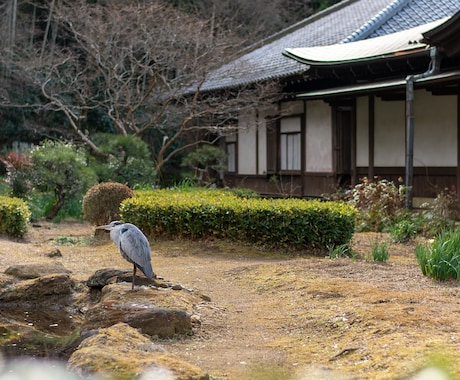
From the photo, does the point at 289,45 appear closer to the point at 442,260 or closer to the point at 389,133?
the point at 389,133

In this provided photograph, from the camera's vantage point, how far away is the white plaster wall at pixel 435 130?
15.2 meters

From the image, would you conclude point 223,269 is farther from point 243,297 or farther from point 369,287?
point 369,287

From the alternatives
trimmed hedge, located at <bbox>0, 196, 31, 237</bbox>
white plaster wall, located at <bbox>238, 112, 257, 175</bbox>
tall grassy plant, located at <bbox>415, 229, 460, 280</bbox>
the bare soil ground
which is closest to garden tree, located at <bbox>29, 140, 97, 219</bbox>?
trimmed hedge, located at <bbox>0, 196, 31, 237</bbox>

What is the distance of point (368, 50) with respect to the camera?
1588cm

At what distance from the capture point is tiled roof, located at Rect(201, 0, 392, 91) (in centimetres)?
2017

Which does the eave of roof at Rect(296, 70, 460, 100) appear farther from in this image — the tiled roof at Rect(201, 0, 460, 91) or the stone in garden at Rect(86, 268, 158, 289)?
the stone in garden at Rect(86, 268, 158, 289)

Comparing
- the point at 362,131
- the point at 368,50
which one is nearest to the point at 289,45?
the point at 362,131

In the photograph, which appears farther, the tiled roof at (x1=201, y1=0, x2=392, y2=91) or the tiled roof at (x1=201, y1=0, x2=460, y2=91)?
the tiled roof at (x1=201, y1=0, x2=392, y2=91)

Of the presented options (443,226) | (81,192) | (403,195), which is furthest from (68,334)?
(81,192)

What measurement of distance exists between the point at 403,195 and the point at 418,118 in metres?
2.50

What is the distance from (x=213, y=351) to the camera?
610 centimetres

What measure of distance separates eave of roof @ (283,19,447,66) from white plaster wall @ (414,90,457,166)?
47.7 inches

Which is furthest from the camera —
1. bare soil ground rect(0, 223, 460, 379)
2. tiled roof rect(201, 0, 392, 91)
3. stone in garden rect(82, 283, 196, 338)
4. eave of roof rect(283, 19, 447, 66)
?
tiled roof rect(201, 0, 392, 91)

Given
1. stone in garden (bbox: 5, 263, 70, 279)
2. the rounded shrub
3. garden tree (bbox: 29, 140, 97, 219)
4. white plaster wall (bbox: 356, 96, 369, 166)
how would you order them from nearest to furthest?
stone in garden (bbox: 5, 263, 70, 279)
the rounded shrub
garden tree (bbox: 29, 140, 97, 219)
white plaster wall (bbox: 356, 96, 369, 166)
